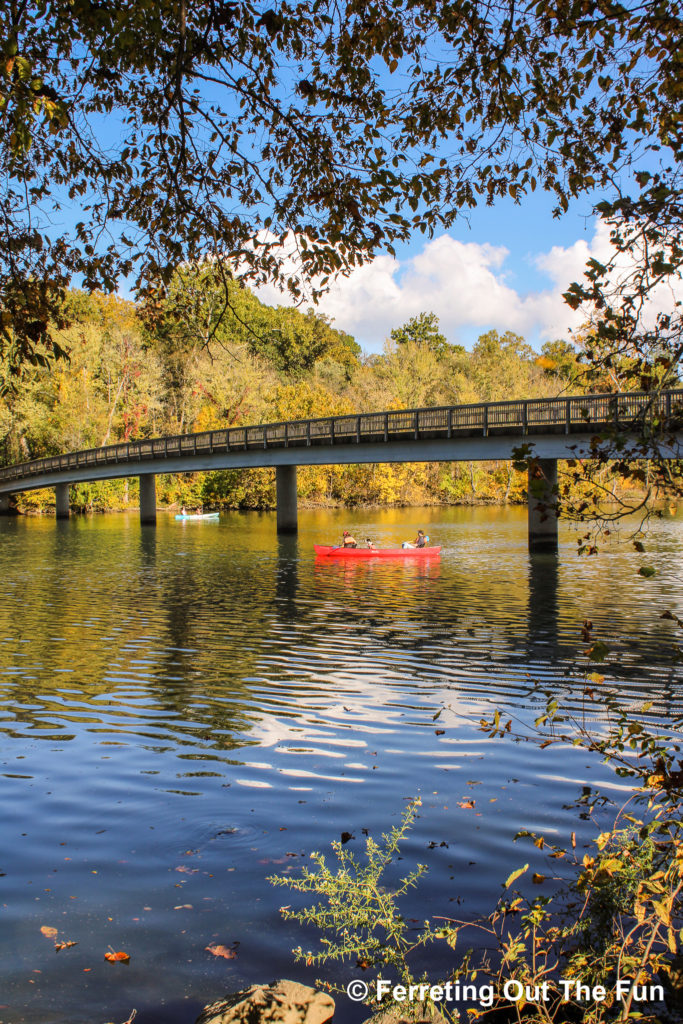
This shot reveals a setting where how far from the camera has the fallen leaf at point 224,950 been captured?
5.15 metres

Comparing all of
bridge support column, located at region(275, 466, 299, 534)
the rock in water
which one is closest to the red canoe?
bridge support column, located at region(275, 466, 299, 534)

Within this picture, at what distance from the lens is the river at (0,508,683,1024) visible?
17.5ft

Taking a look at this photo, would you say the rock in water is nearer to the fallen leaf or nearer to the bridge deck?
the fallen leaf

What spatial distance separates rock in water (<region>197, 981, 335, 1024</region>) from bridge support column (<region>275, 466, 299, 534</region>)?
43606 millimetres

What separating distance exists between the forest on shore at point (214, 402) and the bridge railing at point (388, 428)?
46.1ft

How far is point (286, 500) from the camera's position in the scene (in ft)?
158

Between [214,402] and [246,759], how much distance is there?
69.1 metres

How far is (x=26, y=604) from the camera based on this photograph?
23.2 metres

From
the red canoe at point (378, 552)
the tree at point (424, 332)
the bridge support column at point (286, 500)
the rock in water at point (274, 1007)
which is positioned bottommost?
the rock in water at point (274, 1007)

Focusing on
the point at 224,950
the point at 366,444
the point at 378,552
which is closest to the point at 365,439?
the point at 366,444

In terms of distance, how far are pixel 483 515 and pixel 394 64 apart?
56.1 m

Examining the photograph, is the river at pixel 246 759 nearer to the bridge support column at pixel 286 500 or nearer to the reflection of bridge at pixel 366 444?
the reflection of bridge at pixel 366 444

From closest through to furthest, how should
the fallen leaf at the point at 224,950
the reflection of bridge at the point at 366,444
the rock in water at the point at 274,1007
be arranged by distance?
1. the rock in water at the point at 274,1007
2. the fallen leaf at the point at 224,950
3. the reflection of bridge at the point at 366,444

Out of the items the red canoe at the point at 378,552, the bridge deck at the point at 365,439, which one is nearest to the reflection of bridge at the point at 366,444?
the bridge deck at the point at 365,439
